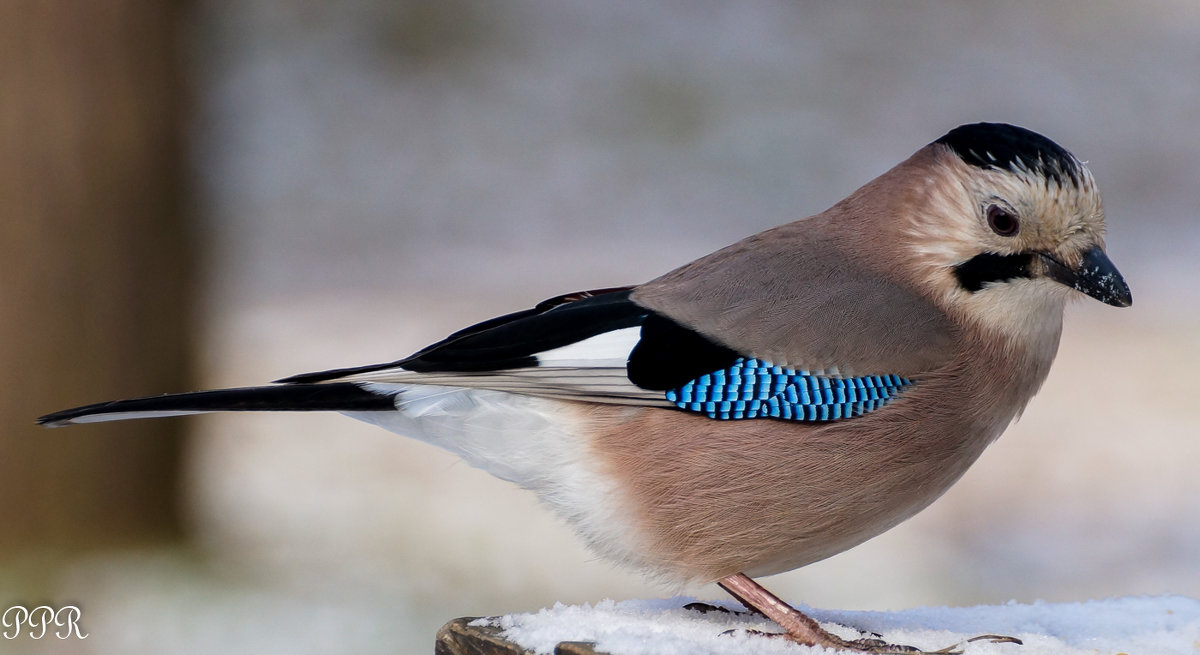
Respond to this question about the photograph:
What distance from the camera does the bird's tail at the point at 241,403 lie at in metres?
2.47

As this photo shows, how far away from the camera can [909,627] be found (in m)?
2.88

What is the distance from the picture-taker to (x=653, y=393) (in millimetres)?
2594

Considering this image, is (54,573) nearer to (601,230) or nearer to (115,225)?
(115,225)

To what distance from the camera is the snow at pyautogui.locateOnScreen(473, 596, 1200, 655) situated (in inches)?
102

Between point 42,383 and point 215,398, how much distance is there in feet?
8.87

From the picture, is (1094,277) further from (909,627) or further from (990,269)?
(909,627)

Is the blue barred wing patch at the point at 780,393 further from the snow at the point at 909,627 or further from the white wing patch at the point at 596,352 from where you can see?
the snow at the point at 909,627

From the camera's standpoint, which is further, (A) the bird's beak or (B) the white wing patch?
(B) the white wing patch

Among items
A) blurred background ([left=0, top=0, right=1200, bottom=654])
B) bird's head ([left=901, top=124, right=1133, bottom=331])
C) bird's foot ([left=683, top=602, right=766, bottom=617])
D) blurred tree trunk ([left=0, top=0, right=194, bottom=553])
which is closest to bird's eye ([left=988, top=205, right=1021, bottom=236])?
bird's head ([left=901, top=124, right=1133, bottom=331])

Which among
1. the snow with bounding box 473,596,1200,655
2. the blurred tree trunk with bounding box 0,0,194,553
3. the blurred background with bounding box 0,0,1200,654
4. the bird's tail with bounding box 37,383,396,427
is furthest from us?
the blurred background with bounding box 0,0,1200,654

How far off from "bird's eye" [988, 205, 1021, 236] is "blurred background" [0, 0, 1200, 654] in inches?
126

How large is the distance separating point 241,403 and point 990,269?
5.23ft

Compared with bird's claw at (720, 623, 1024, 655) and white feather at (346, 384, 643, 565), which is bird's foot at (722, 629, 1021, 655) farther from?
white feather at (346, 384, 643, 565)

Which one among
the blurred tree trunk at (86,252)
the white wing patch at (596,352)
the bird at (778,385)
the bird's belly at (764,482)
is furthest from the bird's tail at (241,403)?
the blurred tree trunk at (86,252)
